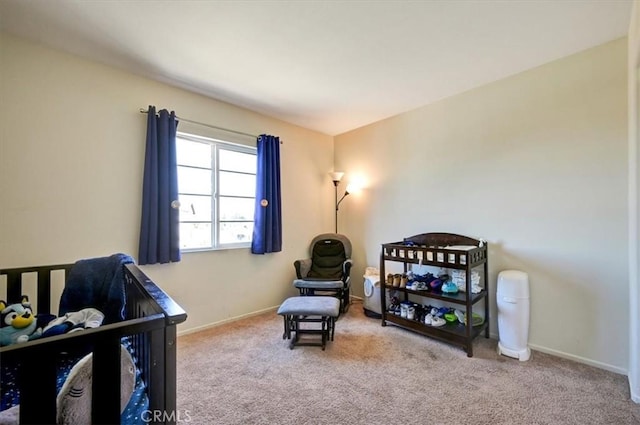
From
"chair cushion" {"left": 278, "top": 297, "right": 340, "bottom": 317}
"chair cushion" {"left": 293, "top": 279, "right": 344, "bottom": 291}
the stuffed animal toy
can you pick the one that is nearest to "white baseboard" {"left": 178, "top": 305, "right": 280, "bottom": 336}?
"chair cushion" {"left": 293, "top": 279, "right": 344, "bottom": 291}

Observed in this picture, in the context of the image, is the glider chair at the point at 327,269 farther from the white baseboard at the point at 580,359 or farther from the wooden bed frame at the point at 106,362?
the wooden bed frame at the point at 106,362

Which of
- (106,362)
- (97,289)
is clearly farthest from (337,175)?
(106,362)

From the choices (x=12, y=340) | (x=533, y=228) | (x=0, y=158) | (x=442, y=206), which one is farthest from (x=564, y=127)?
(x=0, y=158)

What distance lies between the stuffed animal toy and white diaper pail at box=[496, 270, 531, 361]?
3.11 meters

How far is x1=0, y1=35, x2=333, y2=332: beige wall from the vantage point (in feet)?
6.55

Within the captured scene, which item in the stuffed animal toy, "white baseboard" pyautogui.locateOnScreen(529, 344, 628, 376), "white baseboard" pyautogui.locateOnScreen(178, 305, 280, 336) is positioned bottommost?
"white baseboard" pyautogui.locateOnScreen(178, 305, 280, 336)

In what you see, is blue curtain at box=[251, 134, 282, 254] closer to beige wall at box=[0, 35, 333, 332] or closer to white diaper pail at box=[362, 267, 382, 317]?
beige wall at box=[0, 35, 333, 332]

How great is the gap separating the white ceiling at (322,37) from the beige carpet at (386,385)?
251 centimetres

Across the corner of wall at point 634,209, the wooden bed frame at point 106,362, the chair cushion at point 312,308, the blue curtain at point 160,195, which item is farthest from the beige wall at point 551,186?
the wooden bed frame at point 106,362

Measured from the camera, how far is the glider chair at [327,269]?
3.21 meters

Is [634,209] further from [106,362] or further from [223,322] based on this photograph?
[223,322]

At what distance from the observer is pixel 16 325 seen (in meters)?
1.34

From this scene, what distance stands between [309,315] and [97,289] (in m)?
1.57

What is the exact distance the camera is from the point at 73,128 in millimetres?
2225
